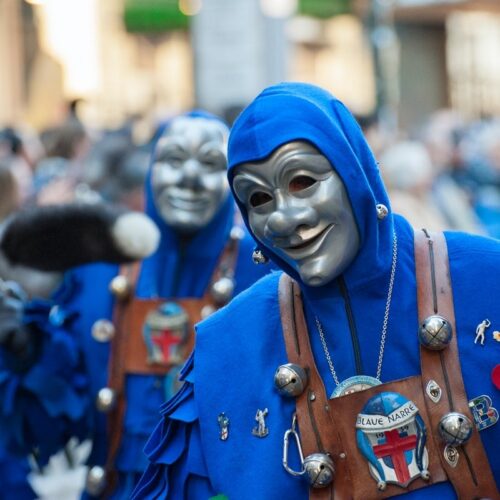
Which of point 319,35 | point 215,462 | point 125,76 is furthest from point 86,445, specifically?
point 319,35

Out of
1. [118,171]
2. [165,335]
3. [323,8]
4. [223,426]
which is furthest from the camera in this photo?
[323,8]

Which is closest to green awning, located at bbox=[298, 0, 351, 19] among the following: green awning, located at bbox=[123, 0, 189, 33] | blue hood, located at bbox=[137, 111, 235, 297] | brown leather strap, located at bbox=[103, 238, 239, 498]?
green awning, located at bbox=[123, 0, 189, 33]

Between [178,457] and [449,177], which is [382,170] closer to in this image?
[449,177]

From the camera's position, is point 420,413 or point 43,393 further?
point 43,393

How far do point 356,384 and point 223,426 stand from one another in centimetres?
36

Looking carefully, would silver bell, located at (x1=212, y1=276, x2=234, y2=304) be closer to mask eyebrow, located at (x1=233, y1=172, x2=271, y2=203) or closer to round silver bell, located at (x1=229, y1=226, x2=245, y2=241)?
round silver bell, located at (x1=229, y1=226, x2=245, y2=241)

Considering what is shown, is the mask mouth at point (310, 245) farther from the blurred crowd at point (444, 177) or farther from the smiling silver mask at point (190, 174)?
the blurred crowd at point (444, 177)

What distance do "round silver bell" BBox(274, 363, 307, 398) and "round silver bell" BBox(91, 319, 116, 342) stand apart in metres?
1.80

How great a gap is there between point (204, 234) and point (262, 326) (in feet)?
5.78

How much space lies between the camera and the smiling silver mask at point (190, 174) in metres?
5.09

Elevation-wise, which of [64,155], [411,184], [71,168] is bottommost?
[64,155]

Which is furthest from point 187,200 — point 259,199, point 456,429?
point 456,429

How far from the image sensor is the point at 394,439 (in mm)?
3199

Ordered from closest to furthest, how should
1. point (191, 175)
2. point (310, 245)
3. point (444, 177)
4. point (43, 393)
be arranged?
1. point (310, 245)
2. point (43, 393)
3. point (191, 175)
4. point (444, 177)
